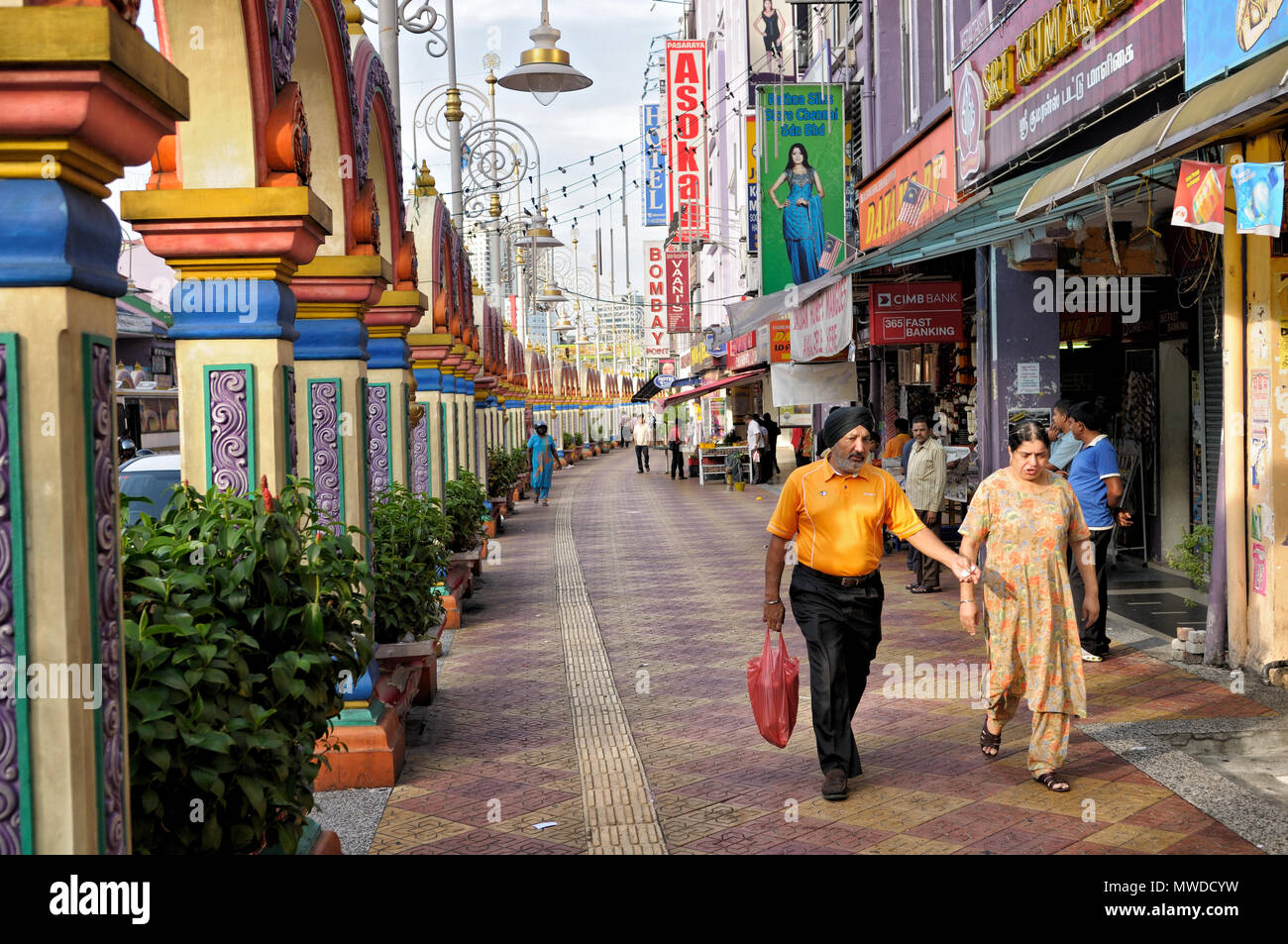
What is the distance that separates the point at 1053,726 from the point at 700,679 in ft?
10.4

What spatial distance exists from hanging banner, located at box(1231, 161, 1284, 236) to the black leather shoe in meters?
3.17

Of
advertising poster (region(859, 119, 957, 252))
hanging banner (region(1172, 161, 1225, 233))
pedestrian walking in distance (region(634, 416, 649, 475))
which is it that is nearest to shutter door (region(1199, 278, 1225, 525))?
advertising poster (region(859, 119, 957, 252))

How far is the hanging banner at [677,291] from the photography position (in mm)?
46375

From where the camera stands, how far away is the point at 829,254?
17.4 meters

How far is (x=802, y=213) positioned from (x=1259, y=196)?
11727 millimetres

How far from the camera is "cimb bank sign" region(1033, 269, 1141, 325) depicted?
1109 cm

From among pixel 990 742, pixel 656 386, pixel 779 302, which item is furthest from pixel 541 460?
pixel 656 386

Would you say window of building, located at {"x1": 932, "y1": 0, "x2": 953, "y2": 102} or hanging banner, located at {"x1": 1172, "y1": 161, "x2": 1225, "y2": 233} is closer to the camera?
hanging banner, located at {"x1": 1172, "y1": 161, "x2": 1225, "y2": 233}

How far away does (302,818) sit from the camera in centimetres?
415

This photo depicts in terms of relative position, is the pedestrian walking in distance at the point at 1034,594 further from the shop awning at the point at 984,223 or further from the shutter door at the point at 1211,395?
the shutter door at the point at 1211,395

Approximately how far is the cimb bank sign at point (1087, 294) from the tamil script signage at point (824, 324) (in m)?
2.12

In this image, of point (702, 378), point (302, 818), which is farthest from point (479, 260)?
point (302, 818)

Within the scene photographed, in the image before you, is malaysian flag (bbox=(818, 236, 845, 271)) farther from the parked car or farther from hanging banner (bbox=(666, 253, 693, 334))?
hanging banner (bbox=(666, 253, 693, 334))

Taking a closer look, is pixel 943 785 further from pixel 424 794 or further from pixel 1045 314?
pixel 1045 314
